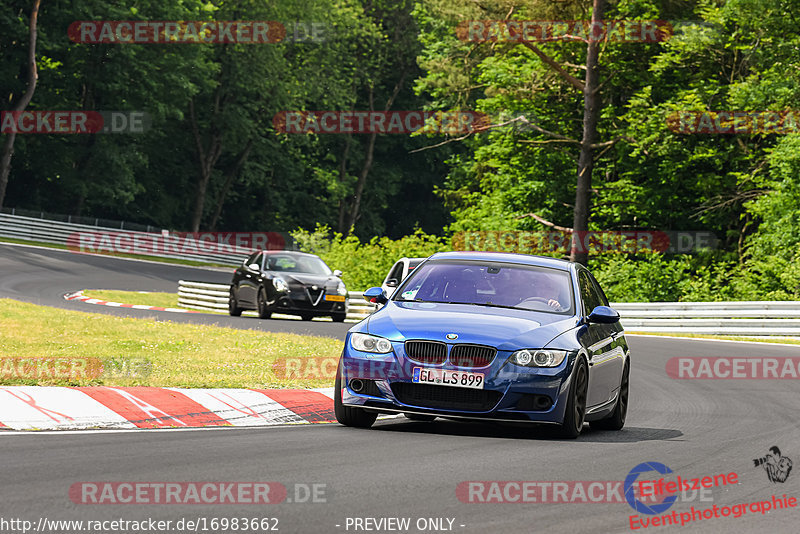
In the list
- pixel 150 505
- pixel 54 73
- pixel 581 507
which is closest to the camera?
pixel 150 505

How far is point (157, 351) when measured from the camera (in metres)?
14.8

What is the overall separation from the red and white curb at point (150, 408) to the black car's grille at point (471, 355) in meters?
2.05

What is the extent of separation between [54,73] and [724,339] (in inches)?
1814

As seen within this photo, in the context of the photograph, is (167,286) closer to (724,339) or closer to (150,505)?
(724,339)

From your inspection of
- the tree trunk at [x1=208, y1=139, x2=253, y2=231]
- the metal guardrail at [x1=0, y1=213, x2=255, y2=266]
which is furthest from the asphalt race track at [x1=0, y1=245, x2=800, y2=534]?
the tree trunk at [x1=208, y1=139, x2=253, y2=231]

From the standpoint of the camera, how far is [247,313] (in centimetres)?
3256

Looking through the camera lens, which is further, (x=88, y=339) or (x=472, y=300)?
(x=88, y=339)

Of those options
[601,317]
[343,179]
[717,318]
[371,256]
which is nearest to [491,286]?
[601,317]

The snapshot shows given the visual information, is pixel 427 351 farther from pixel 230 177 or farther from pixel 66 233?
pixel 230 177

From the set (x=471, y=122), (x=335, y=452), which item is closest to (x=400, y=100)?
(x=471, y=122)

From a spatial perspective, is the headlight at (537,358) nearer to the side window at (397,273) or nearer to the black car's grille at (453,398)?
the black car's grille at (453,398)

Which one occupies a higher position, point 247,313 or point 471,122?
point 471,122

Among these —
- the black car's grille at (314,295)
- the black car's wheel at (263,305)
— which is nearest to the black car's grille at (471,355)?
the black car's grille at (314,295)

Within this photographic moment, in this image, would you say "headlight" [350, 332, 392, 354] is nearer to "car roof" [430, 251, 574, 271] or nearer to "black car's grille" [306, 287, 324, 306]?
"car roof" [430, 251, 574, 271]
